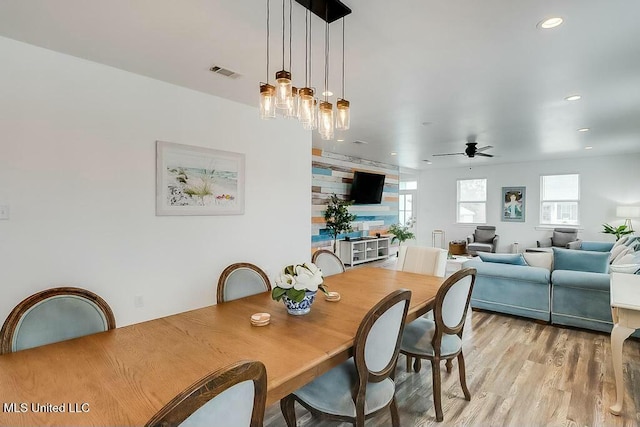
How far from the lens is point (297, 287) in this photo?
174cm

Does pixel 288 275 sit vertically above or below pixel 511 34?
below

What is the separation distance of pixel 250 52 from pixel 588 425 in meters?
3.42

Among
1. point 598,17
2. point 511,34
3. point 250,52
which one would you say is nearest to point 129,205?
point 250,52

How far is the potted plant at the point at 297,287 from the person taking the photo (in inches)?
68.8

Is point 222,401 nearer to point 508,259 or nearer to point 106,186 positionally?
point 106,186

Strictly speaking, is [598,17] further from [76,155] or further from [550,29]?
[76,155]

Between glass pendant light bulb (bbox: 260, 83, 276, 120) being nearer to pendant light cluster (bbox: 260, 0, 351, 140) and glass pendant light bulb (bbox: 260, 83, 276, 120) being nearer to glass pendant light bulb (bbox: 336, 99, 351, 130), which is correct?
pendant light cluster (bbox: 260, 0, 351, 140)

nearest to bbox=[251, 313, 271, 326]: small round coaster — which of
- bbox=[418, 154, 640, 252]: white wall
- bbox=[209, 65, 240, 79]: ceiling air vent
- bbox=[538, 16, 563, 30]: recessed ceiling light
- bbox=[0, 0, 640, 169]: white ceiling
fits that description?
bbox=[0, 0, 640, 169]: white ceiling

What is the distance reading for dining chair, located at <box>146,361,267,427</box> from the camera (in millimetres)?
745

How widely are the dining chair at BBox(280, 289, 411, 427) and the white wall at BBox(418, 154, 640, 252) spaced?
8.02m

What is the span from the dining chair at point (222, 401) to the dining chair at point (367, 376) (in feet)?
1.94

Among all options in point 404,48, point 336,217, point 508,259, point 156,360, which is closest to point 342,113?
point 404,48

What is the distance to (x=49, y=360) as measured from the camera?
4.16 feet

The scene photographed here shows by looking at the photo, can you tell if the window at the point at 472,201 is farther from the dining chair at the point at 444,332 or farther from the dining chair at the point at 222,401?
the dining chair at the point at 222,401
